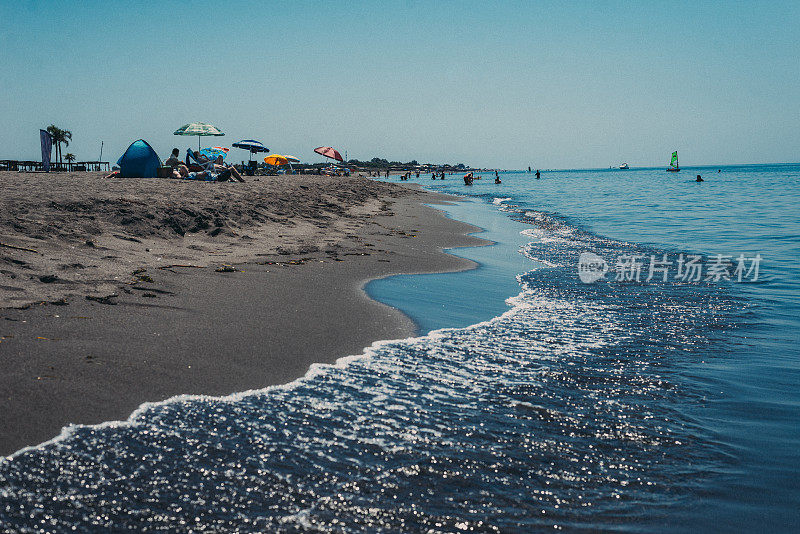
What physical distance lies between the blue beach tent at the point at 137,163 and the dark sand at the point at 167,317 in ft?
42.6

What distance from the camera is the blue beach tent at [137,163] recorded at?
23.9 m

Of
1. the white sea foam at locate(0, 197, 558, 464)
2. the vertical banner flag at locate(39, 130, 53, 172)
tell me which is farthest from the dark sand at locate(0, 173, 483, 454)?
the vertical banner flag at locate(39, 130, 53, 172)

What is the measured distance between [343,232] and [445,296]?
6628mm

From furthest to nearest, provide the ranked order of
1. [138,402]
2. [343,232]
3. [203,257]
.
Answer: [343,232] → [203,257] → [138,402]

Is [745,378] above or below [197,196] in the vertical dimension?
below

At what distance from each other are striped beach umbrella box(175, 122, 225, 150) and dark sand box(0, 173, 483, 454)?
2278 cm

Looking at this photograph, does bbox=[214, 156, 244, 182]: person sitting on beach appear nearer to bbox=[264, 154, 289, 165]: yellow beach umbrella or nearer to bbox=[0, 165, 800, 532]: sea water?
bbox=[0, 165, 800, 532]: sea water

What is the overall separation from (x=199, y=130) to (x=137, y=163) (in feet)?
33.4

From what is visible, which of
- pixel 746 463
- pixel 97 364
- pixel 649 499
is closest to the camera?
pixel 649 499

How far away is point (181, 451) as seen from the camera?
3.41 meters

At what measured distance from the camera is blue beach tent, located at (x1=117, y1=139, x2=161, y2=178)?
939 inches

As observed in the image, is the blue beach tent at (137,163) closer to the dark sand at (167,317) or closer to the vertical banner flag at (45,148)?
the vertical banner flag at (45,148)

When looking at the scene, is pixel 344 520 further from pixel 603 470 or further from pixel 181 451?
pixel 603 470

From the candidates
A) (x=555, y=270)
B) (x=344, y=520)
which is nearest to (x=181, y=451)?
(x=344, y=520)
